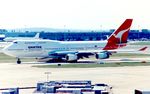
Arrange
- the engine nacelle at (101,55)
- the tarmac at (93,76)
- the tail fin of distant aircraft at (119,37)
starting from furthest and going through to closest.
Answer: the tail fin of distant aircraft at (119,37) < the engine nacelle at (101,55) < the tarmac at (93,76)

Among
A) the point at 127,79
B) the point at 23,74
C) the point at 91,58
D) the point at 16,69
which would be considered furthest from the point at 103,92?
the point at 91,58

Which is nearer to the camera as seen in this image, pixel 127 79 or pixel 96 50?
pixel 127 79

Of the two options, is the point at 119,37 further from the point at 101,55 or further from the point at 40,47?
the point at 40,47

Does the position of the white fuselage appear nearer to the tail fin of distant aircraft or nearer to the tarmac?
the tail fin of distant aircraft

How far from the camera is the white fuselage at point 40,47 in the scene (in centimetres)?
8181

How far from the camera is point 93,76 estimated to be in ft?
189

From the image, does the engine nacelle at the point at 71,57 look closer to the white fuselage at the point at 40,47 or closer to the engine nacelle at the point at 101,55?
the white fuselage at the point at 40,47

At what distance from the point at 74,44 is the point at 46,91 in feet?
154

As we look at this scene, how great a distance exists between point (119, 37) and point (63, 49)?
12578mm

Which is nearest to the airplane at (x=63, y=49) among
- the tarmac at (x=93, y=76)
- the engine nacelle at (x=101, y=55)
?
the engine nacelle at (x=101, y=55)

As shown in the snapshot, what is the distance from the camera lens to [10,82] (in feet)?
172

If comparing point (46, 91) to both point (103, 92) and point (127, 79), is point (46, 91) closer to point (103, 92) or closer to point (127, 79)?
point (103, 92)

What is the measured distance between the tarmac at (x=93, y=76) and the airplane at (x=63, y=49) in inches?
527

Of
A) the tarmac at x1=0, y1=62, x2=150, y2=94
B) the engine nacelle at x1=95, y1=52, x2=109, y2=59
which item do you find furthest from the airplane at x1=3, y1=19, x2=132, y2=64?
the tarmac at x1=0, y1=62, x2=150, y2=94
